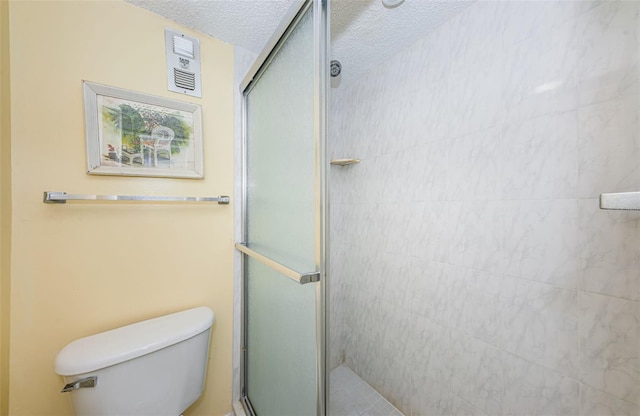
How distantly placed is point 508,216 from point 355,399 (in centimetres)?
137

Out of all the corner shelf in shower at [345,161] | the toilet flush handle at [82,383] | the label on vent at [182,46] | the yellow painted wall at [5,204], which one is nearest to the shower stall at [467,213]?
the corner shelf in shower at [345,161]

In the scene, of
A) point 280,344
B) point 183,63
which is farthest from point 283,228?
point 183,63

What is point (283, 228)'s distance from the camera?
37.0 inches

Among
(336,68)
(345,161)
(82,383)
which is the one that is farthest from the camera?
(345,161)

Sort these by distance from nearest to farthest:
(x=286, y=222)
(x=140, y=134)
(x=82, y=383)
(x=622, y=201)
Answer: (x=622, y=201) → (x=82, y=383) → (x=286, y=222) → (x=140, y=134)

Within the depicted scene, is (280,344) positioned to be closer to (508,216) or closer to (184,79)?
(508,216)

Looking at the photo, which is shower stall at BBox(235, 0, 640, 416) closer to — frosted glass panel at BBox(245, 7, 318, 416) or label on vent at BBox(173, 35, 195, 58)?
frosted glass panel at BBox(245, 7, 318, 416)

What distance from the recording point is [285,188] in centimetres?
93

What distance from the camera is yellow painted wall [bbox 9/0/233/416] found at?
2.83ft

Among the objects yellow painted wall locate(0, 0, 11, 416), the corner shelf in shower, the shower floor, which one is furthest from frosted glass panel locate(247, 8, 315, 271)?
the shower floor

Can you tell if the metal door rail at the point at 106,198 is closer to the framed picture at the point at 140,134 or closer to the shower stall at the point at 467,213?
the framed picture at the point at 140,134

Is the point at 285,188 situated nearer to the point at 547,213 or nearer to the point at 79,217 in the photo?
the point at 79,217

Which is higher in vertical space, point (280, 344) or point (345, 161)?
point (345, 161)

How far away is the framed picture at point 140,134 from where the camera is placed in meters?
0.97
